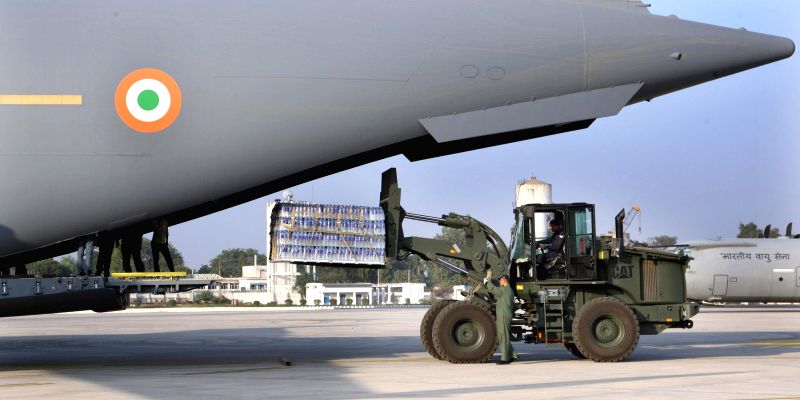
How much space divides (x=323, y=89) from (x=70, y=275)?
477 cm

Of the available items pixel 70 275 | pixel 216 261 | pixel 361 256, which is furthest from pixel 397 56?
pixel 216 261

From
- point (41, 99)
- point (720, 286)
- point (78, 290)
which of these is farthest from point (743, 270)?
point (41, 99)

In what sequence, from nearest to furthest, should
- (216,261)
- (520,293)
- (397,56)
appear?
(397,56) < (520,293) < (216,261)

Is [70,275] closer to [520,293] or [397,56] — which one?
[397,56]

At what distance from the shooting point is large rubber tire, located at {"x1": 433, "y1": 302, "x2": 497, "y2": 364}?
51.9ft

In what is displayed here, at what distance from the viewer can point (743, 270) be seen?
37.2 m

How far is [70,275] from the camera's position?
13.8m

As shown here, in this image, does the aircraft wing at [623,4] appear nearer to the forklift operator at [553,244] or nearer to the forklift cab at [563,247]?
the forklift cab at [563,247]

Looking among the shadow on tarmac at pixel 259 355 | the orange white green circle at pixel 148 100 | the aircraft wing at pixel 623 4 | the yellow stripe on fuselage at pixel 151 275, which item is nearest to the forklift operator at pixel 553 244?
the shadow on tarmac at pixel 259 355

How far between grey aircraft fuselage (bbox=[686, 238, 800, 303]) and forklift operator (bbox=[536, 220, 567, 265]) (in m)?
22.0

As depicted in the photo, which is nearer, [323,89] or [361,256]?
[323,89]

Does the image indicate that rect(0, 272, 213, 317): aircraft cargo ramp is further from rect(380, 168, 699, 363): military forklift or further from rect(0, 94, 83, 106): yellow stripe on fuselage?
rect(380, 168, 699, 363): military forklift

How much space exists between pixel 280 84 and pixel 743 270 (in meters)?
28.8

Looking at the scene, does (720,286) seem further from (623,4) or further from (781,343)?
(623,4)
